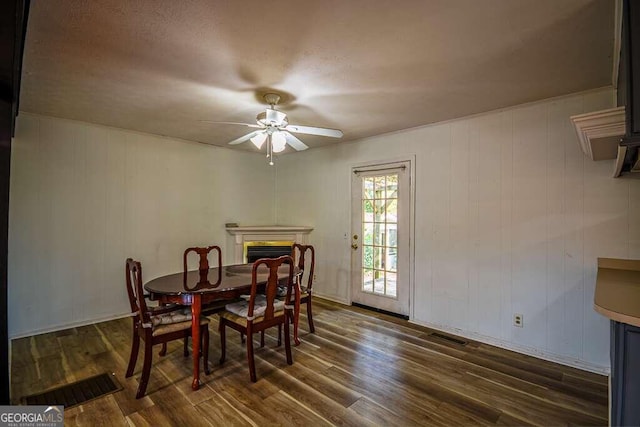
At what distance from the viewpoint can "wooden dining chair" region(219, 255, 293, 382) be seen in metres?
2.54

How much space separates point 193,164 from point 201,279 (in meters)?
2.29

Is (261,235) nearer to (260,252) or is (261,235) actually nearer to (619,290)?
(260,252)

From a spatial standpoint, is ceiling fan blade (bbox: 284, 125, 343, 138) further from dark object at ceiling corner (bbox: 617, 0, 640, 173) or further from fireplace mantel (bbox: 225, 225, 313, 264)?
fireplace mantel (bbox: 225, 225, 313, 264)

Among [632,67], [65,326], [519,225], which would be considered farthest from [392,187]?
[65,326]

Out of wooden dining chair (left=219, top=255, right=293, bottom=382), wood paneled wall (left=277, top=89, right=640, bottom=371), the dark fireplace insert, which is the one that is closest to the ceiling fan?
wooden dining chair (left=219, top=255, right=293, bottom=382)

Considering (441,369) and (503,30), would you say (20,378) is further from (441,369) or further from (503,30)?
(503,30)

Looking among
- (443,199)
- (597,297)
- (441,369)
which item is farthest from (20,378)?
(443,199)

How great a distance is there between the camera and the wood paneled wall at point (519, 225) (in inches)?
106

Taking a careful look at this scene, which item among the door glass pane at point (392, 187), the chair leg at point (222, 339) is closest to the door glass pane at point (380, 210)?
the door glass pane at point (392, 187)

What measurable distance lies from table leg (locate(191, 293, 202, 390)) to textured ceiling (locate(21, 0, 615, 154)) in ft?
5.71

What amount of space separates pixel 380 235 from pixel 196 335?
8.63 feet

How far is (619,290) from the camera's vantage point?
1763mm

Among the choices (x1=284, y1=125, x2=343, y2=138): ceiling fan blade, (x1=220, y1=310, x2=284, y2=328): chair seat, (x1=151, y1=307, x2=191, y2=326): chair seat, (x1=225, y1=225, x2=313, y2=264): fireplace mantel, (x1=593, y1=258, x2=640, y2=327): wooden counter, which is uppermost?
(x1=284, y1=125, x2=343, y2=138): ceiling fan blade

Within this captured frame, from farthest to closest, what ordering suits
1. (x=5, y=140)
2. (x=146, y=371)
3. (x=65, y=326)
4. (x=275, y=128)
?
(x=65, y=326) → (x=275, y=128) → (x=146, y=371) → (x=5, y=140)
